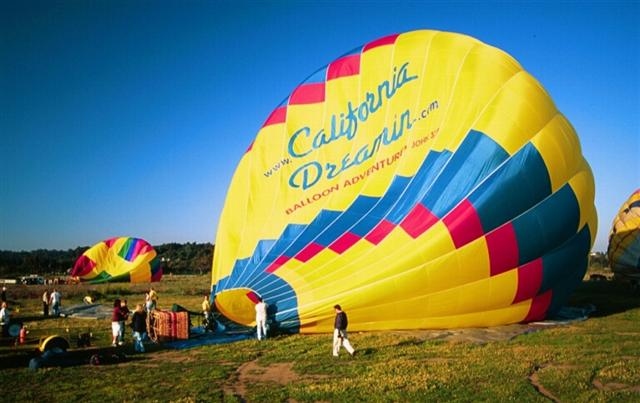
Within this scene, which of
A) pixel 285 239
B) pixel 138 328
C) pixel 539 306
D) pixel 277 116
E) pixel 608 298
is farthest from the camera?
pixel 608 298

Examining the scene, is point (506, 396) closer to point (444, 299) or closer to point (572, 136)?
point (444, 299)

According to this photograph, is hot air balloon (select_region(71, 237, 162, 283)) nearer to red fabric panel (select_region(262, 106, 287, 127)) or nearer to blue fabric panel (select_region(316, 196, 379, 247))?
red fabric panel (select_region(262, 106, 287, 127))

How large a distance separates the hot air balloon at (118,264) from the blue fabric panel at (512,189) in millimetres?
29636

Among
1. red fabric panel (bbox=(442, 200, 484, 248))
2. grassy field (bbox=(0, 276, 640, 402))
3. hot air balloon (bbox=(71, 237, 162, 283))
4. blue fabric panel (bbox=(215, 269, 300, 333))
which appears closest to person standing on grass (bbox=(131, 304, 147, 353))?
grassy field (bbox=(0, 276, 640, 402))

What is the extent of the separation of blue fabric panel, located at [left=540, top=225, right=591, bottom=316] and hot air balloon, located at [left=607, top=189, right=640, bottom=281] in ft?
34.8

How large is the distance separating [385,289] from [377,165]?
2.41 m

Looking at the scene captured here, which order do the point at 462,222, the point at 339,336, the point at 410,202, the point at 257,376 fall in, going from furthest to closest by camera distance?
the point at 410,202 < the point at 462,222 < the point at 339,336 < the point at 257,376

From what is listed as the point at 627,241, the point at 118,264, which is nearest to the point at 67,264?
the point at 118,264

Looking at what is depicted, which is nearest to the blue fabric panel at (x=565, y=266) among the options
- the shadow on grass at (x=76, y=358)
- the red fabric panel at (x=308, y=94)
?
the red fabric panel at (x=308, y=94)

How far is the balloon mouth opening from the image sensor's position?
1147 centimetres

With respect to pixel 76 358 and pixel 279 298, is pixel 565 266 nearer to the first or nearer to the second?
pixel 279 298

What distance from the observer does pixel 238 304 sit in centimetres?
1169

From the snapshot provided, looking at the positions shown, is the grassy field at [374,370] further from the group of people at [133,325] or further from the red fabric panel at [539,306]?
the red fabric panel at [539,306]

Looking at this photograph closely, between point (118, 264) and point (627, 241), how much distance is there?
2897cm
